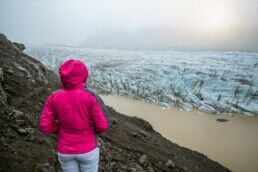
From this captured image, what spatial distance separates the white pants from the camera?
278 cm

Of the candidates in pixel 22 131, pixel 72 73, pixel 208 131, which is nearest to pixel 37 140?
pixel 22 131

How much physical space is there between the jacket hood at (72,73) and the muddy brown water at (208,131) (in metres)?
9.07

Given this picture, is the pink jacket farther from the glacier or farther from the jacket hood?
the glacier

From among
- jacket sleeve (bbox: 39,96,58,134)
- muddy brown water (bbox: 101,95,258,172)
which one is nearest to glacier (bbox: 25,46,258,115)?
muddy brown water (bbox: 101,95,258,172)

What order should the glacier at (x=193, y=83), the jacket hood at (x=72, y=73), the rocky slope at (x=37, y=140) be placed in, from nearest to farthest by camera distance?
the jacket hood at (x=72, y=73) → the rocky slope at (x=37, y=140) → the glacier at (x=193, y=83)

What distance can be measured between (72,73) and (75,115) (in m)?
0.37

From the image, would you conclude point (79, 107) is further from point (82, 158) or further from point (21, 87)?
point (21, 87)

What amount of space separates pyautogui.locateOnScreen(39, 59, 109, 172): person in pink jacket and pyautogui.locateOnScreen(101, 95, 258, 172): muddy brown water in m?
8.78

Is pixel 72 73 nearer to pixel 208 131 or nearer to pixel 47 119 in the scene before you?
pixel 47 119

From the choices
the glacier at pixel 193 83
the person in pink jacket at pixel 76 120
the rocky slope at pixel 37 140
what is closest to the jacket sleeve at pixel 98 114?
the person in pink jacket at pixel 76 120

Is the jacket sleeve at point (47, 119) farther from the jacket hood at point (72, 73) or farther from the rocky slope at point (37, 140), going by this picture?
the rocky slope at point (37, 140)

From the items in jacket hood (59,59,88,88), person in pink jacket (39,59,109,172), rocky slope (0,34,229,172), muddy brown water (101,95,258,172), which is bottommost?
muddy brown water (101,95,258,172)

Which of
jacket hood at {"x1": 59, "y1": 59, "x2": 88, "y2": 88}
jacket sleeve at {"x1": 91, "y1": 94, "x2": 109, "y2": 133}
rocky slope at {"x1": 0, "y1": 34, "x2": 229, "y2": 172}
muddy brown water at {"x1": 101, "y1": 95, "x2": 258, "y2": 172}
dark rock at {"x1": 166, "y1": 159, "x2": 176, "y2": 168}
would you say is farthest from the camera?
muddy brown water at {"x1": 101, "y1": 95, "x2": 258, "y2": 172}

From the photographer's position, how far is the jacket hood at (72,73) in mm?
2639
